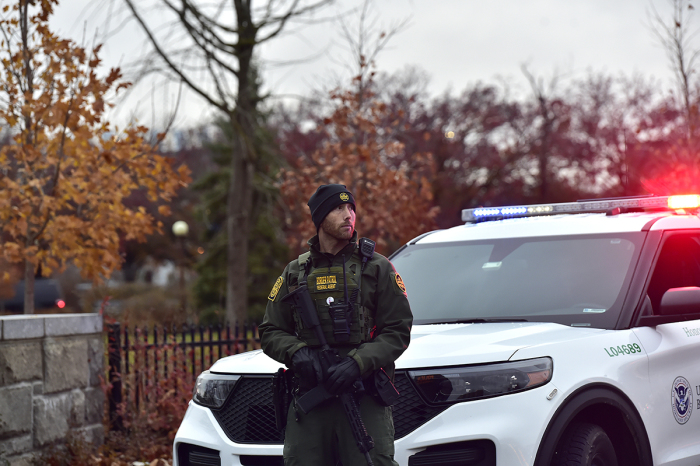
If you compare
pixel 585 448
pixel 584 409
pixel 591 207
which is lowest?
pixel 585 448

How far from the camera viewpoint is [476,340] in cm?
387

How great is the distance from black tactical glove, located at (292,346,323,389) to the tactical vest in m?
0.10

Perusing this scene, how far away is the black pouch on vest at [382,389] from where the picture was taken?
3301 mm

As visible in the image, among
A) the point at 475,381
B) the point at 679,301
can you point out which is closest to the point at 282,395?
the point at 475,381

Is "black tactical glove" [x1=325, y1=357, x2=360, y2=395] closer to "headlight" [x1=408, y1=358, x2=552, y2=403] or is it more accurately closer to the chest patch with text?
the chest patch with text

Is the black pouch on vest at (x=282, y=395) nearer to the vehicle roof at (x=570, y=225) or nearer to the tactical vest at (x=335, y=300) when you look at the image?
the tactical vest at (x=335, y=300)

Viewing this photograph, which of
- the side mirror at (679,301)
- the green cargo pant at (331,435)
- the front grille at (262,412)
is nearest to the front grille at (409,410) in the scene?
the front grille at (262,412)

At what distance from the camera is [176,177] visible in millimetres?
8156

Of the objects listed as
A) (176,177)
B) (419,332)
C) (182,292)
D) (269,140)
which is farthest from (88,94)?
(182,292)

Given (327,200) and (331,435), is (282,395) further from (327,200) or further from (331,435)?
(327,200)

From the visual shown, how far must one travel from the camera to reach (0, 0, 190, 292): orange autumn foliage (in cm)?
760

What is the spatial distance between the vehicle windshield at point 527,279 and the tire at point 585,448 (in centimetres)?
63

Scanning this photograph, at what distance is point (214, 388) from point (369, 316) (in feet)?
3.48

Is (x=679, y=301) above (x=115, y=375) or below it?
above
